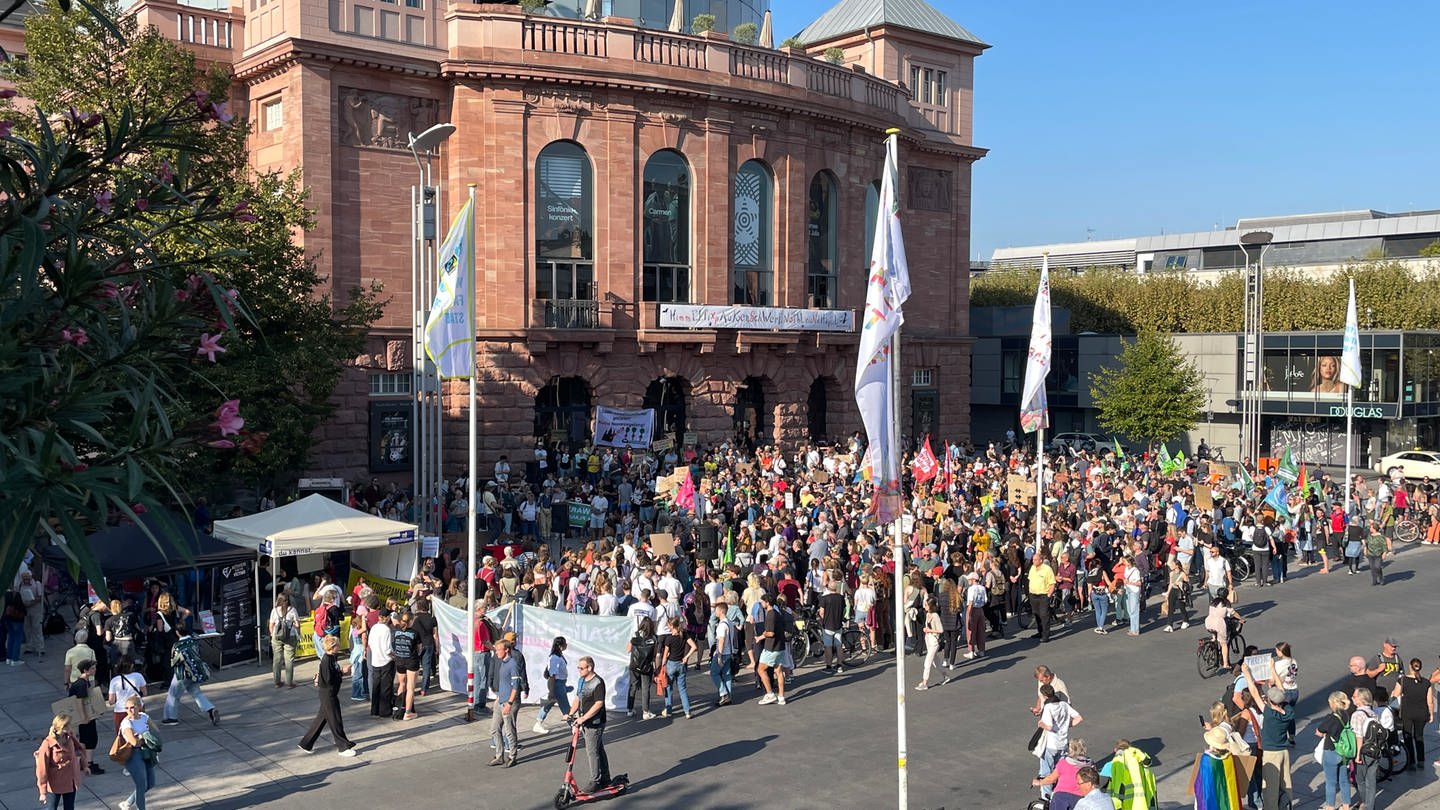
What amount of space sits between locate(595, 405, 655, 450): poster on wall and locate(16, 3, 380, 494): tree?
10408 mm

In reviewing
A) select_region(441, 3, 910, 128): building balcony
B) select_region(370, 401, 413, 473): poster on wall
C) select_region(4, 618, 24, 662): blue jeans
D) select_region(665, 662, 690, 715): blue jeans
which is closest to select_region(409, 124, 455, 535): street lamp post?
select_region(370, 401, 413, 473): poster on wall

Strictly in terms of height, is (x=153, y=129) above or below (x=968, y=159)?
below

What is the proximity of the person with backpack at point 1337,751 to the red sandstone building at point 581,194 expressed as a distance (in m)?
24.8

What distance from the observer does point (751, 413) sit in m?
44.9

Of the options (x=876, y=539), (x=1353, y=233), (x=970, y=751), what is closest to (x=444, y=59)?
(x=876, y=539)

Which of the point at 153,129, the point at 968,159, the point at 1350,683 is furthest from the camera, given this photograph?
the point at 968,159

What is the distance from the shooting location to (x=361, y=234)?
36.2 m

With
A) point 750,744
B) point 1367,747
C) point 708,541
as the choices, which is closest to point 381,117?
point 708,541

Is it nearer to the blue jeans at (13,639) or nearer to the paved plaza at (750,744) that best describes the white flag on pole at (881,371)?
the paved plaza at (750,744)

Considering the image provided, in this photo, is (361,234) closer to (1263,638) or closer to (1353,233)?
(1263,638)

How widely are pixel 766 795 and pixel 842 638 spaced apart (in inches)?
277

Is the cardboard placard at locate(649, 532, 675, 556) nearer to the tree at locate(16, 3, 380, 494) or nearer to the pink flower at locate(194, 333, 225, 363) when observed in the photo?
the tree at locate(16, 3, 380, 494)

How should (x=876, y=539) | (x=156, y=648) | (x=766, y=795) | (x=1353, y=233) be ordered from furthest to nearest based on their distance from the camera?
(x=1353, y=233), (x=876, y=539), (x=156, y=648), (x=766, y=795)

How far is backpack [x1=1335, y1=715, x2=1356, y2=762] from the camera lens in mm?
13906
